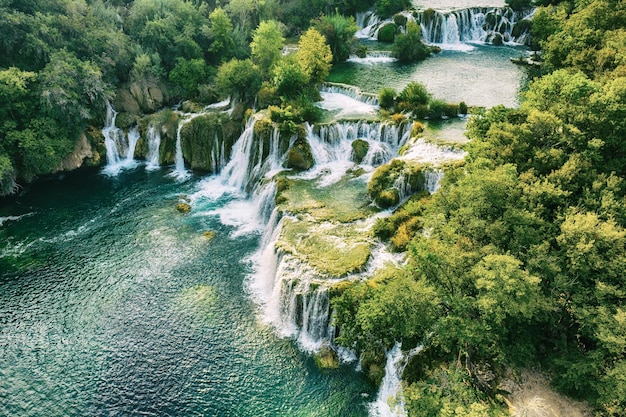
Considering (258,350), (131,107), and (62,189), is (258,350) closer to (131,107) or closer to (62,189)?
(62,189)

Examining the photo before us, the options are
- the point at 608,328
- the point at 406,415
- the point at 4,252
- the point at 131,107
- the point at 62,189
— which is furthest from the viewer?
the point at 131,107

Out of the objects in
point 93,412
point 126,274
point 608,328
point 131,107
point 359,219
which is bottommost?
point 93,412

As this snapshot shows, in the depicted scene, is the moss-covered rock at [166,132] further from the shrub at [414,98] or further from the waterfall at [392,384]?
the waterfall at [392,384]

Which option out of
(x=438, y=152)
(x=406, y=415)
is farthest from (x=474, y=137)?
(x=406, y=415)

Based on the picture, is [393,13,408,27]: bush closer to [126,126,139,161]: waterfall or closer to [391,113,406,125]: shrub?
[391,113,406,125]: shrub

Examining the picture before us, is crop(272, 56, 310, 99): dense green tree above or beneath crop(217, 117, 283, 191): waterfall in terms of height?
above

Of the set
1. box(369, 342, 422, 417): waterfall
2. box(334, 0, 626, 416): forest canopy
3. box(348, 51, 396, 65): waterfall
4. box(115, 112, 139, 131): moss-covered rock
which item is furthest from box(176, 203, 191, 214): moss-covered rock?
box(348, 51, 396, 65): waterfall
